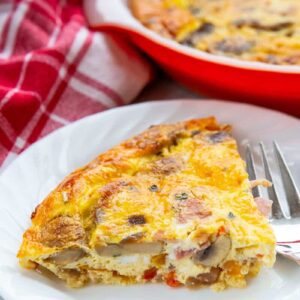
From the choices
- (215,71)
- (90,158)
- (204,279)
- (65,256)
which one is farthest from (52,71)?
(204,279)

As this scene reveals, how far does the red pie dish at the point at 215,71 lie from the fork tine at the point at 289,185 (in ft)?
0.78

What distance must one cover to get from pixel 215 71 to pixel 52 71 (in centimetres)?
61

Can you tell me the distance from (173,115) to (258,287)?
2.52 feet

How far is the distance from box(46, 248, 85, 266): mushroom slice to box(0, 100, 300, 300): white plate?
2.6 inches

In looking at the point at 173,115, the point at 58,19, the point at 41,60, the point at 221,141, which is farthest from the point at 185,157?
the point at 58,19

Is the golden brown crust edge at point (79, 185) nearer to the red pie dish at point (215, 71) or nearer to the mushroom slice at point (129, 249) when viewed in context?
the mushroom slice at point (129, 249)

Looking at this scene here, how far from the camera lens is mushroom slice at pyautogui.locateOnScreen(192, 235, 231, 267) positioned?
1.74 meters

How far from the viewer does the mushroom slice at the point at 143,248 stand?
1.75 meters

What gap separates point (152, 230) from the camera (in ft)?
5.72

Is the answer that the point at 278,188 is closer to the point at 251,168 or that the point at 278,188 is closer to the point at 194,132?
the point at 251,168

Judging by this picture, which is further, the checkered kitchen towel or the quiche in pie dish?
the quiche in pie dish

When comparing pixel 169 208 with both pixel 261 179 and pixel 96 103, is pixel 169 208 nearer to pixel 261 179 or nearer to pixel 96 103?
pixel 261 179

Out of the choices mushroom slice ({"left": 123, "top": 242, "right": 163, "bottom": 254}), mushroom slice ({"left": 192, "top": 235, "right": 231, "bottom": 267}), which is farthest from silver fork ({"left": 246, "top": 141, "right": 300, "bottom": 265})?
mushroom slice ({"left": 123, "top": 242, "right": 163, "bottom": 254})

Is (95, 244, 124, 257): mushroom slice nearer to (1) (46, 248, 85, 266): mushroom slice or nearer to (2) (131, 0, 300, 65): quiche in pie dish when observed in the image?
(1) (46, 248, 85, 266): mushroom slice
